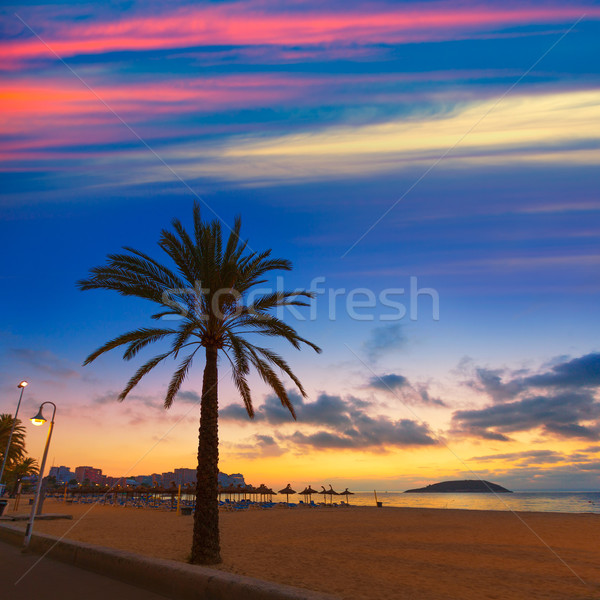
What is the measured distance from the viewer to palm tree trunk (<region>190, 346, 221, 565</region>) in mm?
11031

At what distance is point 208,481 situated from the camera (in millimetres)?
11438

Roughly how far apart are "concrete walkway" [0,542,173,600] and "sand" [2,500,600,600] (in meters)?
3.79

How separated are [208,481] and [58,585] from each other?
15.2 ft

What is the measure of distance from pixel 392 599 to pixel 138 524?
18.7m

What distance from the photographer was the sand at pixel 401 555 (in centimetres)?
956

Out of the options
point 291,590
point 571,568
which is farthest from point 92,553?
point 571,568

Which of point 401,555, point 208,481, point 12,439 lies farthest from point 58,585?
point 12,439

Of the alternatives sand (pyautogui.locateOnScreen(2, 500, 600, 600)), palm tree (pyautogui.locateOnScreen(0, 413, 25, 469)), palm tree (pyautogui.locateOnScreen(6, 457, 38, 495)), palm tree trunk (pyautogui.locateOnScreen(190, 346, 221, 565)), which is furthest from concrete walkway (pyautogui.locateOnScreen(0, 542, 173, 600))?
palm tree (pyautogui.locateOnScreen(6, 457, 38, 495))

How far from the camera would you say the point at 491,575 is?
36.0ft

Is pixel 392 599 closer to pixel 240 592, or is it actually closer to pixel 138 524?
pixel 240 592

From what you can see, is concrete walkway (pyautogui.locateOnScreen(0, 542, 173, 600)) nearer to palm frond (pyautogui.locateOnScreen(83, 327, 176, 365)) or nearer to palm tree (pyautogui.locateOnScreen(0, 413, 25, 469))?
palm frond (pyautogui.locateOnScreen(83, 327, 176, 365))

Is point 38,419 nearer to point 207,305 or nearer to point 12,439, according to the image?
point 207,305

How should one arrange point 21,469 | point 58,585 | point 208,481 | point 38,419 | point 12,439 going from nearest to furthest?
1. point 58,585
2. point 208,481
3. point 38,419
4. point 12,439
5. point 21,469

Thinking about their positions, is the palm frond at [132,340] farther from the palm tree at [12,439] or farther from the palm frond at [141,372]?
the palm tree at [12,439]
